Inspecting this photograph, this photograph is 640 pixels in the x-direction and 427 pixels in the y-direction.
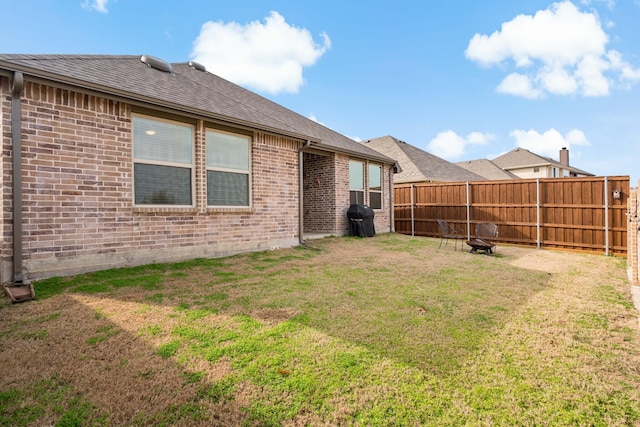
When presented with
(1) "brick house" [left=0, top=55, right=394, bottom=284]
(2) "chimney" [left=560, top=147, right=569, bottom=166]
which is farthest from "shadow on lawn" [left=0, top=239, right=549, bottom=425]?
(2) "chimney" [left=560, top=147, right=569, bottom=166]

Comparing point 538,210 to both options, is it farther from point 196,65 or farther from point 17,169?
point 17,169

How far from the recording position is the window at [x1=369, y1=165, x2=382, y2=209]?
41.6 feet

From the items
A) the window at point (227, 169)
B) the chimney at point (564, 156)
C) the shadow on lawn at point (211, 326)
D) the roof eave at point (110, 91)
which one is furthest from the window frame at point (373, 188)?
the chimney at point (564, 156)

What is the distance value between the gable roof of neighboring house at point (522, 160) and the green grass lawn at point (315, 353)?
33.6 meters

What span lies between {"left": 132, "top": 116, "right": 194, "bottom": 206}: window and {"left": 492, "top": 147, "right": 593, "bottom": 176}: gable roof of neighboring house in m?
36.6

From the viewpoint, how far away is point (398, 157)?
22.1 meters

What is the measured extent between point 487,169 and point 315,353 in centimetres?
3363

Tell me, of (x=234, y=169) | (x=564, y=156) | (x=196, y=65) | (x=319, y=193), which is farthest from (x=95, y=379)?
(x=564, y=156)

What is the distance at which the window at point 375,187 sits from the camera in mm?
12688

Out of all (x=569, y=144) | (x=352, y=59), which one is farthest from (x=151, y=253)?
(x=569, y=144)

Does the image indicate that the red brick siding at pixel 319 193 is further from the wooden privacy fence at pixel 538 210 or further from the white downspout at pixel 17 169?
the white downspout at pixel 17 169

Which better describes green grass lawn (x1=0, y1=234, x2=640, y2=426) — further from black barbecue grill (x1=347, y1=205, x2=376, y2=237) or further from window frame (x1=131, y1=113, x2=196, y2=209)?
black barbecue grill (x1=347, y1=205, x2=376, y2=237)

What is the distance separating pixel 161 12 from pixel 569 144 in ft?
146

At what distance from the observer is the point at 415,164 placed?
69.4 ft
